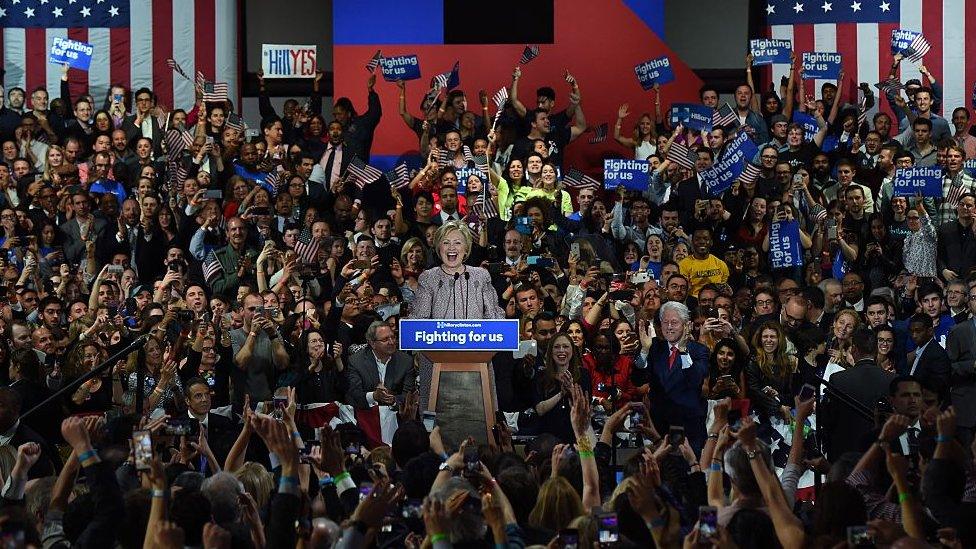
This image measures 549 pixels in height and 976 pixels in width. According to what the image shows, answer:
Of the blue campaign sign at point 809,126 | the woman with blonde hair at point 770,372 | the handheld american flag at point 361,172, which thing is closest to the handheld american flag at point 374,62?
the handheld american flag at point 361,172

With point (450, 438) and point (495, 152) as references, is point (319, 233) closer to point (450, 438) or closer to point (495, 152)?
point (495, 152)

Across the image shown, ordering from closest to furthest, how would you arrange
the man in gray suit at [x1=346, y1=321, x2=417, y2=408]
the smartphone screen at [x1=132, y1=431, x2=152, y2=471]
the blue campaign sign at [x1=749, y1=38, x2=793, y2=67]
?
the smartphone screen at [x1=132, y1=431, x2=152, y2=471] < the man in gray suit at [x1=346, y1=321, x2=417, y2=408] < the blue campaign sign at [x1=749, y1=38, x2=793, y2=67]

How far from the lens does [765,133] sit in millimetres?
14617

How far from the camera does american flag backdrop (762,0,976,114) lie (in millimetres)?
16344

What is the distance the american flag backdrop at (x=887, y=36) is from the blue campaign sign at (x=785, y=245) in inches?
174

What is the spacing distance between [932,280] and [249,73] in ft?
27.6

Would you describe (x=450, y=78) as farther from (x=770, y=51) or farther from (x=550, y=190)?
(x=770, y=51)

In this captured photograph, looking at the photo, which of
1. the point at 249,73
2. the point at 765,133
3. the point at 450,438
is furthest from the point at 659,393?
the point at 249,73

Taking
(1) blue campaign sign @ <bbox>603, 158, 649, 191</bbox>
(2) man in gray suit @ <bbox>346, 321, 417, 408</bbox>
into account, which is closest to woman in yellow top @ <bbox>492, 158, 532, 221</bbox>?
(1) blue campaign sign @ <bbox>603, 158, 649, 191</bbox>

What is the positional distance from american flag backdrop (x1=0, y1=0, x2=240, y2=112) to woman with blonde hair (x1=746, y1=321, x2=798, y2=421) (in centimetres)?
843

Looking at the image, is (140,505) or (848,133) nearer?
(140,505)

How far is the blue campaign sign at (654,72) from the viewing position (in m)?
15.2

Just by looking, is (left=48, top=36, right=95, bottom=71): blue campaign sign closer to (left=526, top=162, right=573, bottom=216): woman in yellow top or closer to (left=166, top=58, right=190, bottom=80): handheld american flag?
(left=166, top=58, right=190, bottom=80): handheld american flag

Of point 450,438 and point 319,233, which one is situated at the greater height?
point 319,233
